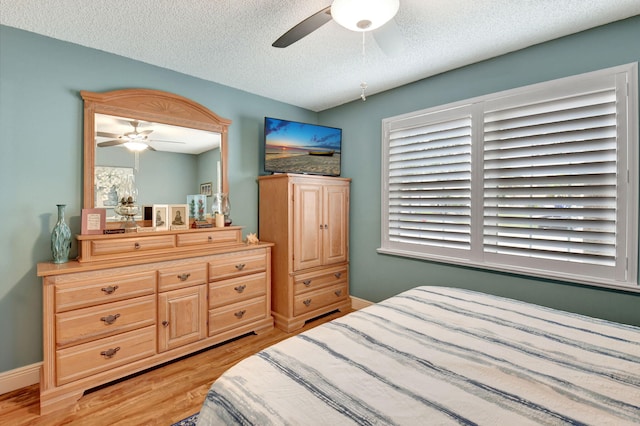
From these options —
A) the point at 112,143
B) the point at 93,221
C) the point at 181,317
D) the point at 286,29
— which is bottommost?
the point at 181,317

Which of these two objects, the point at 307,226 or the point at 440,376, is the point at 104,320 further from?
the point at 440,376

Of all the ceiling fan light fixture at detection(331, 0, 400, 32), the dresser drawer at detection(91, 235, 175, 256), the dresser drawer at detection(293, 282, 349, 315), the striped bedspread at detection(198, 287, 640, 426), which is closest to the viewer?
the striped bedspread at detection(198, 287, 640, 426)

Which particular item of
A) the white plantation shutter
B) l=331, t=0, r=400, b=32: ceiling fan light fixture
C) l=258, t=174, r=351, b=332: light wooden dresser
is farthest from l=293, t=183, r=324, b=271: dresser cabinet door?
l=331, t=0, r=400, b=32: ceiling fan light fixture

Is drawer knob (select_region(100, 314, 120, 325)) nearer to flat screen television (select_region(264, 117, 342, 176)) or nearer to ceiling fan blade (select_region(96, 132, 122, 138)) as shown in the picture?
ceiling fan blade (select_region(96, 132, 122, 138))

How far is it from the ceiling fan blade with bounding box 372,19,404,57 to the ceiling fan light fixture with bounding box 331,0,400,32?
0.07m

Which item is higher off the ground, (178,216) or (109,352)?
(178,216)

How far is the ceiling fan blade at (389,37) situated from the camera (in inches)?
65.5

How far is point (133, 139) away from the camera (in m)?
2.55

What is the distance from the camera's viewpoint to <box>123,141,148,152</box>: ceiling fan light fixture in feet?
8.28

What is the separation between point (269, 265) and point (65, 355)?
5.39 ft

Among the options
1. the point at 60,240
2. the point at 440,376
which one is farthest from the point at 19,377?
the point at 440,376

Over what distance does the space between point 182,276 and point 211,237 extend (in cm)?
50

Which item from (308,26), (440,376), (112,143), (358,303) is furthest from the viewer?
(358,303)

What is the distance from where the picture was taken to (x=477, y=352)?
126 cm
